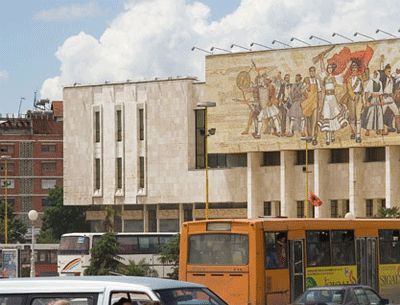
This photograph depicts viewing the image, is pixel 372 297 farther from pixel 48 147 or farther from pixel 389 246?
pixel 48 147

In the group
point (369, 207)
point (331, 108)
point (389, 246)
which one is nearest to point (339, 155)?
point (331, 108)

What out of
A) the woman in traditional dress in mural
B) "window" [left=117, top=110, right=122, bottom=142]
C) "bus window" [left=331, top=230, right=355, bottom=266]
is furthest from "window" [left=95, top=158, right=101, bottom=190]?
"bus window" [left=331, top=230, right=355, bottom=266]

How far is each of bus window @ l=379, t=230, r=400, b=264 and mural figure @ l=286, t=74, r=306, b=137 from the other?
65310 millimetres

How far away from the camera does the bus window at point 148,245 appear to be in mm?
75562

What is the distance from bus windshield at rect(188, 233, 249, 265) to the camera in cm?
3011

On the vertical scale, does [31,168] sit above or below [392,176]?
above

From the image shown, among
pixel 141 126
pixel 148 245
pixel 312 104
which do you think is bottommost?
pixel 148 245

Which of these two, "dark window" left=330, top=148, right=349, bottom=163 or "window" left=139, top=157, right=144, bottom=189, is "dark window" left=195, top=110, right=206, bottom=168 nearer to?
"window" left=139, top=157, right=144, bottom=189

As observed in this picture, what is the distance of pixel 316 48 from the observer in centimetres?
9919

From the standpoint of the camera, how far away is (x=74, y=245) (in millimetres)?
72938

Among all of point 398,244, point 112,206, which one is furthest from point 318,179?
point 398,244

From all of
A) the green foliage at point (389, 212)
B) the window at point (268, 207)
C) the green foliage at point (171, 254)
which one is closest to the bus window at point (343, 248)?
the green foliage at point (171, 254)

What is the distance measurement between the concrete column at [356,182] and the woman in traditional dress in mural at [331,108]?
1877 millimetres

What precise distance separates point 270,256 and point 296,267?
1.14 m
